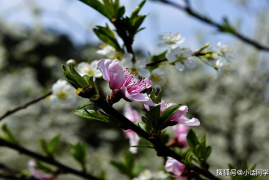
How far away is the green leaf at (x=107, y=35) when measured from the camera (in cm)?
59

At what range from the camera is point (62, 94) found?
804 millimetres

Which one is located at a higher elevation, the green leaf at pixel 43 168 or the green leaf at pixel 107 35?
the green leaf at pixel 107 35

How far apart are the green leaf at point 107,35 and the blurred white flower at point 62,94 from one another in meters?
→ 0.25

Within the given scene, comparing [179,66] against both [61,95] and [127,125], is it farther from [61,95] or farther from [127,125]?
[61,95]

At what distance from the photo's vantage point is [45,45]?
727 centimetres

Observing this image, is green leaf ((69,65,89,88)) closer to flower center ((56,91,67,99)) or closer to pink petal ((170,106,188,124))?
pink petal ((170,106,188,124))

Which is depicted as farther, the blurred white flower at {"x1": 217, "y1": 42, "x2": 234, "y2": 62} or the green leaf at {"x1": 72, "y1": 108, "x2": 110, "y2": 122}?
the blurred white flower at {"x1": 217, "y1": 42, "x2": 234, "y2": 62}

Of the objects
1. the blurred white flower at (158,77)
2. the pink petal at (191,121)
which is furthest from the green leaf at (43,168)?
the pink petal at (191,121)

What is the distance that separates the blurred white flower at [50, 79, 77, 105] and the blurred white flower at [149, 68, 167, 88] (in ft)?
0.99

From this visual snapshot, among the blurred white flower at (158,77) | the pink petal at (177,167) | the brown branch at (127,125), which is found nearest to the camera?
the brown branch at (127,125)

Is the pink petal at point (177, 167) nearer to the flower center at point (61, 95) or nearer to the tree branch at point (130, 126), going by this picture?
the tree branch at point (130, 126)

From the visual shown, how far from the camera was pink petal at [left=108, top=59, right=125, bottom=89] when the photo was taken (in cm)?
37

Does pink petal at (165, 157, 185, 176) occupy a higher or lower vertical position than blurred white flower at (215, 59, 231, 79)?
lower

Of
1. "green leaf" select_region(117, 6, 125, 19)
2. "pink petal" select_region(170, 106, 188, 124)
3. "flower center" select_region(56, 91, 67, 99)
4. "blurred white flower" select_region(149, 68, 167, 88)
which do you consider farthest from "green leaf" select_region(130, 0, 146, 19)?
"flower center" select_region(56, 91, 67, 99)
